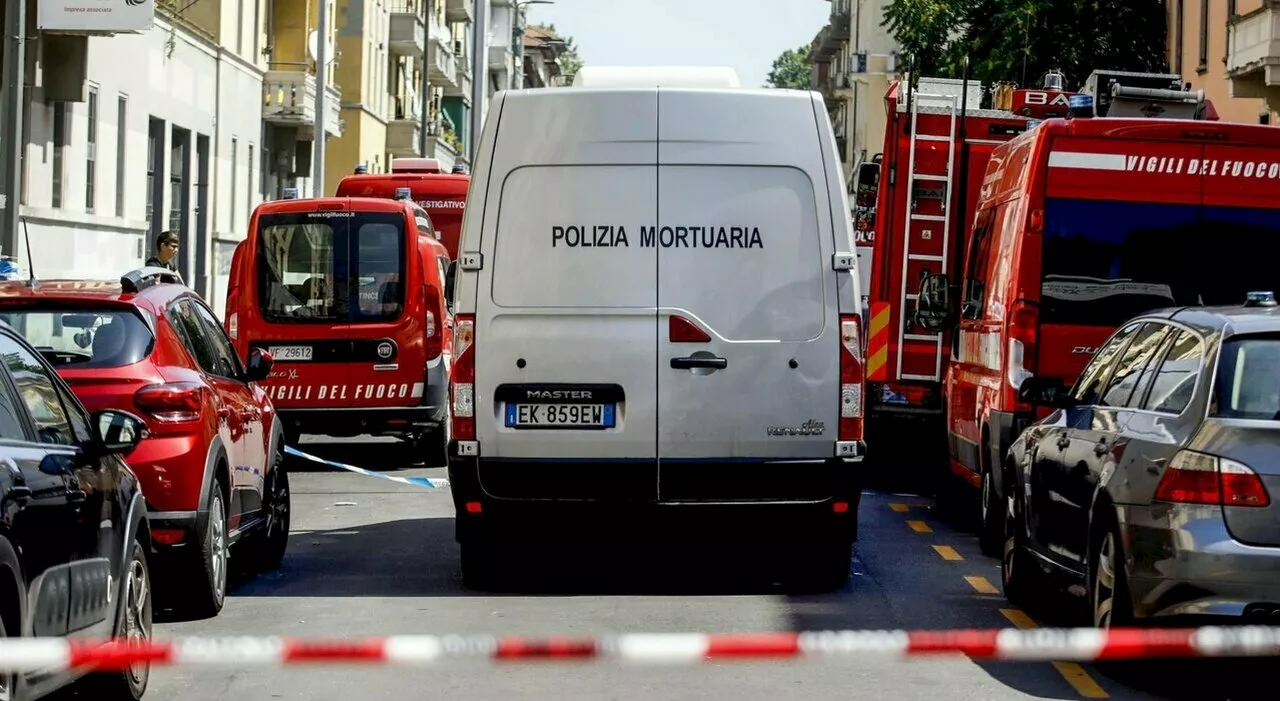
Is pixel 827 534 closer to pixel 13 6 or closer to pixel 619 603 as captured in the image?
pixel 619 603

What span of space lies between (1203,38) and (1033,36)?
9.37 feet

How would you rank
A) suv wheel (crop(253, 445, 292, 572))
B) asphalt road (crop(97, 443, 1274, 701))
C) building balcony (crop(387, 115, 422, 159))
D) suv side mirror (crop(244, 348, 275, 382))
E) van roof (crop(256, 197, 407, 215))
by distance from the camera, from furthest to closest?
building balcony (crop(387, 115, 422, 159)) → van roof (crop(256, 197, 407, 215)) → suv wheel (crop(253, 445, 292, 572)) → suv side mirror (crop(244, 348, 275, 382)) → asphalt road (crop(97, 443, 1274, 701))

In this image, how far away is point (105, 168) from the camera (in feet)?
105

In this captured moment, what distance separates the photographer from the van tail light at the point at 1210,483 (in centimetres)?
798

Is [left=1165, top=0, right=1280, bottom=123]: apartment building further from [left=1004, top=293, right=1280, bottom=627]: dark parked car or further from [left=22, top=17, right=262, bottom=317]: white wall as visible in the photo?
[left=1004, top=293, right=1280, bottom=627]: dark parked car

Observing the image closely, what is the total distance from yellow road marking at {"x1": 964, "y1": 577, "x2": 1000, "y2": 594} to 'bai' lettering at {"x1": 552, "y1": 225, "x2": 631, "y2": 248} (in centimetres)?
261

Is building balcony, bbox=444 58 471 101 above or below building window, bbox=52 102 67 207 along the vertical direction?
above

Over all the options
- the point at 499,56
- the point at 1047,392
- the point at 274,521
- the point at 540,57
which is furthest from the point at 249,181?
the point at 540,57

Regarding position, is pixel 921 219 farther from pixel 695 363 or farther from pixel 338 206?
pixel 695 363

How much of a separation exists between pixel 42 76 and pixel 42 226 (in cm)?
191

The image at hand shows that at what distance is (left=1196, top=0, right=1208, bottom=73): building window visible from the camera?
38.3 metres

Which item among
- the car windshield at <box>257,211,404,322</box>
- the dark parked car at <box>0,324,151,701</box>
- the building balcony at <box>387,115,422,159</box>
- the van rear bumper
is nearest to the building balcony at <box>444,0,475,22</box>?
the building balcony at <box>387,115,422,159</box>

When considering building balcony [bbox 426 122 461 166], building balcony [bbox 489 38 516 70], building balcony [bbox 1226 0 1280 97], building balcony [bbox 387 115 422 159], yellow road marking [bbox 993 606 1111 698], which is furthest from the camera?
building balcony [bbox 489 38 516 70]

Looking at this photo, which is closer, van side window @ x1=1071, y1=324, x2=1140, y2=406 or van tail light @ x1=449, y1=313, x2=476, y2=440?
van side window @ x1=1071, y1=324, x2=1140, y2=406
